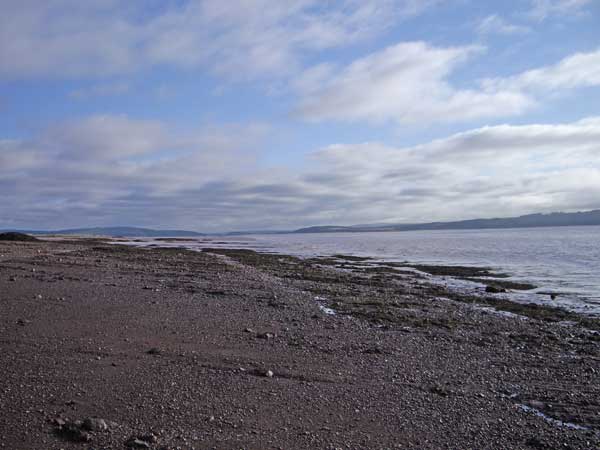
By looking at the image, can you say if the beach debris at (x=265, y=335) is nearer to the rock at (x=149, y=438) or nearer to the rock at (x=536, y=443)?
the rock at (x=149, y=438)

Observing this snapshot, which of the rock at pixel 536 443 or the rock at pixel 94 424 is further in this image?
the rock at pixel 536 443

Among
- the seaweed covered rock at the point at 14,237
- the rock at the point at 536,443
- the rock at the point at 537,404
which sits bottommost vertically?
the rock at the point at 537,404

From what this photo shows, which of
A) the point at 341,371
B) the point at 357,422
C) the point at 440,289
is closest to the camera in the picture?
the point at 357,422

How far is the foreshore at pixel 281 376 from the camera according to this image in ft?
17.7

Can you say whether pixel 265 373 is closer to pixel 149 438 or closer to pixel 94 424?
pixel 149 438

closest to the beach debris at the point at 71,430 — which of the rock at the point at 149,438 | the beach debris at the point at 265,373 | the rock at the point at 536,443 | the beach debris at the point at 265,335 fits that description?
the rock at the point at 149,438

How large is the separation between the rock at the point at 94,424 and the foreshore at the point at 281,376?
16mm

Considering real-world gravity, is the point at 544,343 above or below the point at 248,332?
below

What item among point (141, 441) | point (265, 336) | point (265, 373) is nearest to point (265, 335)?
point (265, 336)

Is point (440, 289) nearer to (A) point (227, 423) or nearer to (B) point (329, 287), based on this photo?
(B) point (329, 287)

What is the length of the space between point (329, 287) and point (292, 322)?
361 inches

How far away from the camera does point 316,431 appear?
553 centimetres

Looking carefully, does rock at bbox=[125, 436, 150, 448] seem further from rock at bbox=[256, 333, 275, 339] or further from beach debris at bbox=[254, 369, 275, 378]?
rock at bbox=[256, 333, 275, 339]

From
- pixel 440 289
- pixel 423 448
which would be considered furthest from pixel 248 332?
pixel 440 289
